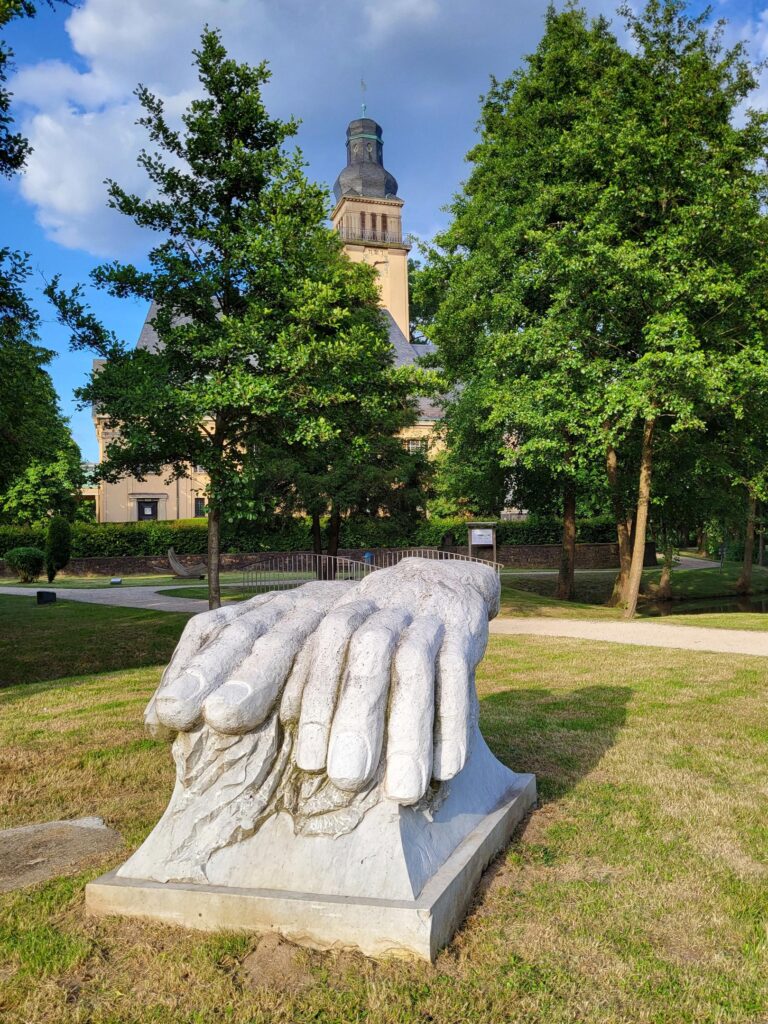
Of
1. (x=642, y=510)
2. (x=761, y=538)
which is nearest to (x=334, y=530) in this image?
(x=642, y=510)

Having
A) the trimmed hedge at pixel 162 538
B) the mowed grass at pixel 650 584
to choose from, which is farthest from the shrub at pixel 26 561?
the mowed grass at pixel 650 584

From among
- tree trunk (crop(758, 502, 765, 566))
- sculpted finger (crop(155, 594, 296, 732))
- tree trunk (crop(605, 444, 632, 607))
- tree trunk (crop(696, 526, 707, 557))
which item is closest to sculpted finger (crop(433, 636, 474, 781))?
sculpted finger (crop(155, 594, 296, 732))

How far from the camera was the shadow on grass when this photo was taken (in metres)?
5.37

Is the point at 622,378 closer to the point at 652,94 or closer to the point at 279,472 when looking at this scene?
the point at 652,94

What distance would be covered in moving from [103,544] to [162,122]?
979 inches

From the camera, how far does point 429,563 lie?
14.1 feet

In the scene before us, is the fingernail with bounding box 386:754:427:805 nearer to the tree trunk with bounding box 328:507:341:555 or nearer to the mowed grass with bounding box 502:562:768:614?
the tree trunk with bounding box 328:507:341:555

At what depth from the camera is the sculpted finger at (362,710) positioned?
2926 mm

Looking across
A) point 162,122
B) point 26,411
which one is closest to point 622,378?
point 162,122

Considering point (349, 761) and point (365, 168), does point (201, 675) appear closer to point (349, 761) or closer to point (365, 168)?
point (349, 761)

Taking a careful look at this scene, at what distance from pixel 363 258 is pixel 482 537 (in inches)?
1428

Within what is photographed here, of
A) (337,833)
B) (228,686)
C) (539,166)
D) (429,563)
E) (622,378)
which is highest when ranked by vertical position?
(539,166)

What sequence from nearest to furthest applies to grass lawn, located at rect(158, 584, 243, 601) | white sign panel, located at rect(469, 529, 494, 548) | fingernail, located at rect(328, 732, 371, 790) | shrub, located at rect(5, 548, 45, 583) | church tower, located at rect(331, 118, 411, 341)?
fingernail, located at rect(328, 732, 371, 790), white sign panel, located at rect(469, 529, 494, 548), grass lawn, located at rect(158, 584, 243, 601), shrub, located at rect(5, 548, 45, 583), church tower, located at rect(331, 118, 411, 341)

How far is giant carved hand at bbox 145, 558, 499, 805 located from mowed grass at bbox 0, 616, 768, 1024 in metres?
0.69
